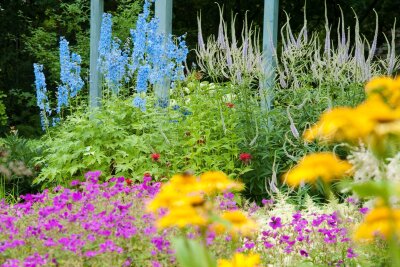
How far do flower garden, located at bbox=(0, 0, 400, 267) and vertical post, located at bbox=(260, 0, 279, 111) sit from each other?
0.03 meters

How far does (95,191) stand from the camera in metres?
3.60

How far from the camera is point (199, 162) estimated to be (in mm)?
5191

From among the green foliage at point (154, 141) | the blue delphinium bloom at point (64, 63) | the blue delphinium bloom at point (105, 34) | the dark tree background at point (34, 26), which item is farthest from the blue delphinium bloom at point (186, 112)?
the dark tree background at point (34, 26)

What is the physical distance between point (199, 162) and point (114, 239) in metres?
2.34

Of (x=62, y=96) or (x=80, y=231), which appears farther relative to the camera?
(x=62, y=96)

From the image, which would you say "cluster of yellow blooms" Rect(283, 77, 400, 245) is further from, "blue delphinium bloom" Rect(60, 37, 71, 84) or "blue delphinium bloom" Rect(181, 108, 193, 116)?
"blue delphinium bloom" Rect(60, 37, 71, 84)

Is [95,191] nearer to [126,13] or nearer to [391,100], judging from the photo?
[391,100]

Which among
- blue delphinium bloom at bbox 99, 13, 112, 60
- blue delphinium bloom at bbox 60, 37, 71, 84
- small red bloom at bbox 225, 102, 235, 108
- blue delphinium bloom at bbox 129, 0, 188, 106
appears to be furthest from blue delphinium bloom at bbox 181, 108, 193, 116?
blue delphinium bloom at bbox 60, 37, 71, 84

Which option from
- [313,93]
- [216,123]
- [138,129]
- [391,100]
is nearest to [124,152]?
[138,129]

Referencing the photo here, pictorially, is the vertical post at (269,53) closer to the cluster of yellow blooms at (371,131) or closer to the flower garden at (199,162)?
the flower garden at (199,162)

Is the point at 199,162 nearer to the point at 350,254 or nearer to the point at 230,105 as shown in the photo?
the point at 230,105

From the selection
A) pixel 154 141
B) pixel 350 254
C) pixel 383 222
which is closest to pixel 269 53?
pixel 154 141

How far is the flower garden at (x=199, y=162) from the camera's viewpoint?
9.55 ft

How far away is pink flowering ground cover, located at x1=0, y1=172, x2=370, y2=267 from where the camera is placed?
9.09 ft
